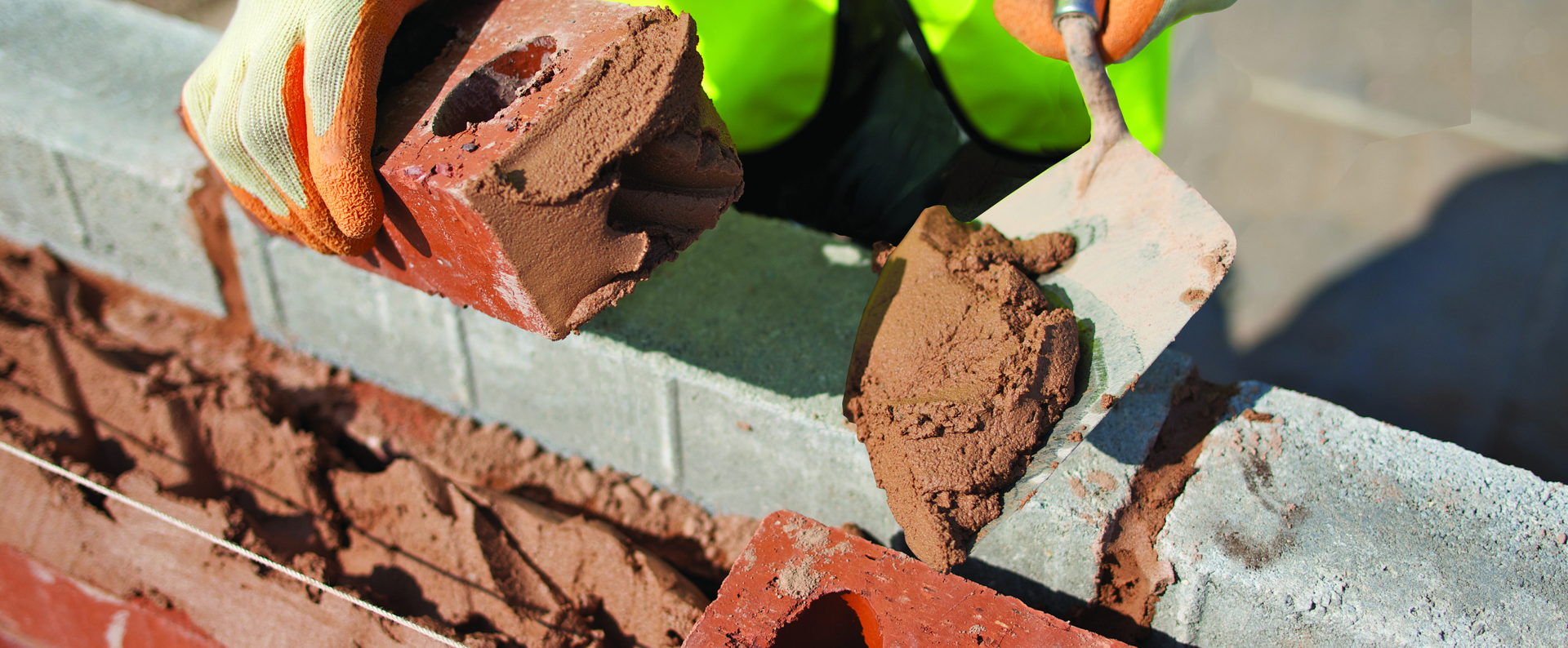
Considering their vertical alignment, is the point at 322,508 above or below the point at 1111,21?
below

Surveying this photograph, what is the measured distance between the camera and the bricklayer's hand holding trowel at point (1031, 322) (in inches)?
65.0

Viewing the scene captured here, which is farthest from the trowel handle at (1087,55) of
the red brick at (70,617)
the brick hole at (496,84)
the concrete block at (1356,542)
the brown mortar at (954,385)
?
the red brick at (70,617)

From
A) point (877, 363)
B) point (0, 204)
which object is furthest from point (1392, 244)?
point (0, 204)

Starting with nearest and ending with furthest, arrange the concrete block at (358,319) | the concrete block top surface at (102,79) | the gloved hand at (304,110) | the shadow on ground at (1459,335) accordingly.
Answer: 1. the gloved hand at (304,110)
2. the concrete block at (358,319)
3. the concrete block top surface at (102,79)
4. the shadow on ground at (1459,335)

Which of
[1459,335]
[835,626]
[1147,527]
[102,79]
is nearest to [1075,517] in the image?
[1147,527]

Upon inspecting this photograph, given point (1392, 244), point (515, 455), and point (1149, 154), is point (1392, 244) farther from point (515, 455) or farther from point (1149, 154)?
point (515, 455)

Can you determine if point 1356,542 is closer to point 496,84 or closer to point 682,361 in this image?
point 682,361

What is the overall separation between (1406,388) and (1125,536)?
2213mm

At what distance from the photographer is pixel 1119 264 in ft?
5.88

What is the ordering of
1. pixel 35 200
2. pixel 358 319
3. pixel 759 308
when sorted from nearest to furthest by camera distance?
1. pixel 759 308
2. pixel 358 319
3. pixel 35 200

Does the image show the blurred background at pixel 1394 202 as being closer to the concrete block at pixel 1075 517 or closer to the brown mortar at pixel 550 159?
the concrete block at pixel 1075 517

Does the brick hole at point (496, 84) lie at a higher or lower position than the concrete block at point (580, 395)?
higher

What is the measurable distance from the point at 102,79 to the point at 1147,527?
346 centimetres

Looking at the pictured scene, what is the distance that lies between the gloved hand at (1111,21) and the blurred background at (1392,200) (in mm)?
2078
